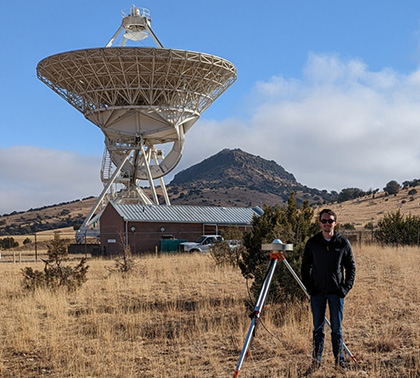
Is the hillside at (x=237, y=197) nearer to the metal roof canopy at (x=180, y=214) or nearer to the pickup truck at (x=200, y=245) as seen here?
the metal roof canopy at (x=180, y=214)

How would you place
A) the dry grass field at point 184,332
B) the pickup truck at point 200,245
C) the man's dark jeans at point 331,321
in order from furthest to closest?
the pickup truck at point 200,245, the dry grass field at point 184,332, the man's dark jeans at point 331,321

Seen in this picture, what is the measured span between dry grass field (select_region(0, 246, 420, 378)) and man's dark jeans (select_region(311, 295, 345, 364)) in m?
0.23

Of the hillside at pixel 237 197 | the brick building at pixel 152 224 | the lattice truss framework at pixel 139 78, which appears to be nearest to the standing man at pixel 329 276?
the hillside at pixel 237 197

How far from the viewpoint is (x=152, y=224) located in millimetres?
39250

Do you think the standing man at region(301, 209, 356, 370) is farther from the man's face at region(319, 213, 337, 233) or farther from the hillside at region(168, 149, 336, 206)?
the hillside at region(168, 149, 336, 206)

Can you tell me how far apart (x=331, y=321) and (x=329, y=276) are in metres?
0.61

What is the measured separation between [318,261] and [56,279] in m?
10.1

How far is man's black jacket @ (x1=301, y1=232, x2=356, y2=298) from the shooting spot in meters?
6.82

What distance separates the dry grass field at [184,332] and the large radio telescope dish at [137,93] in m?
25.5

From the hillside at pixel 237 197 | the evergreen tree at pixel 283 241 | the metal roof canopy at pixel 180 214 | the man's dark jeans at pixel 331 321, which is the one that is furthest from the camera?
the hillside at pixel 237 197

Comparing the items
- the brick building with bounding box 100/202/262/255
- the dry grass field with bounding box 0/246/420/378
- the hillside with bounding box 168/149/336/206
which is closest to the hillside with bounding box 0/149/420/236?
the hillside with bounding box 168/149/336/206

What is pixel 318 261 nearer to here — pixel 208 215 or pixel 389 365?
pixel 389 365

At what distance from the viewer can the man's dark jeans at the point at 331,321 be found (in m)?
6.89

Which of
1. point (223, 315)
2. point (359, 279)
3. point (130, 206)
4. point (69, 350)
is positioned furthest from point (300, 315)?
point (130, 206)
